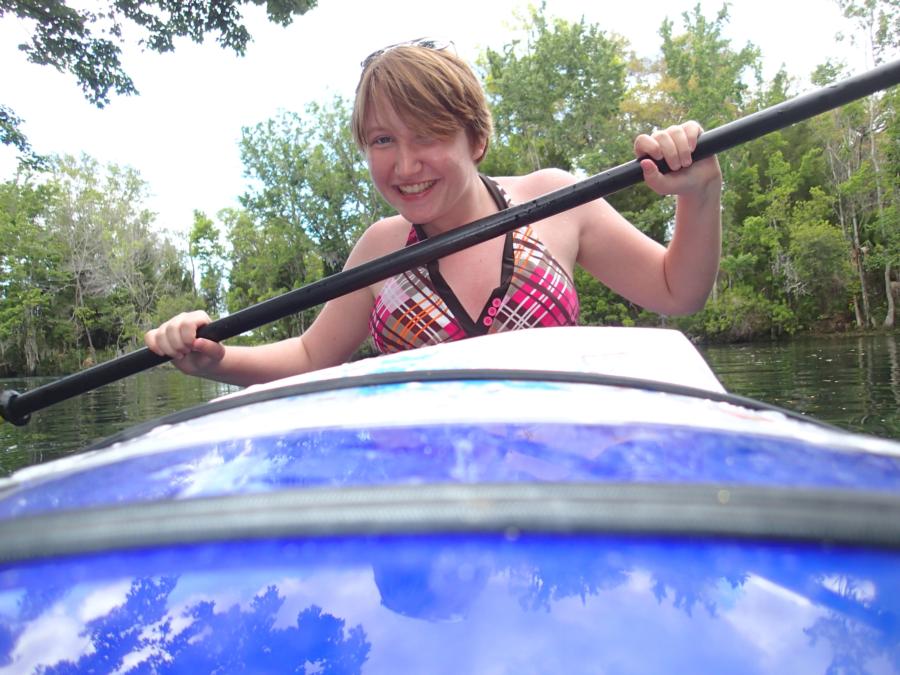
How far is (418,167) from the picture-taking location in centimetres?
130

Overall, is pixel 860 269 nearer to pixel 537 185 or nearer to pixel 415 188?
pixel 537 185

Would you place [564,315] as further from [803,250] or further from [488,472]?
[803,250]

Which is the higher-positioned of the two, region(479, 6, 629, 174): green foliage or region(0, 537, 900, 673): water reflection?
region(479, 6, 629, 174): green foliage

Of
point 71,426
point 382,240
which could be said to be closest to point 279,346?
point 382,240

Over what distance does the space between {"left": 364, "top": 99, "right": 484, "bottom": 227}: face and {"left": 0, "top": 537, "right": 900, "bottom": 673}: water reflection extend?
1.00 m

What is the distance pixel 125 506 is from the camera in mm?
428

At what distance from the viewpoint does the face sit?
1290 millimetres

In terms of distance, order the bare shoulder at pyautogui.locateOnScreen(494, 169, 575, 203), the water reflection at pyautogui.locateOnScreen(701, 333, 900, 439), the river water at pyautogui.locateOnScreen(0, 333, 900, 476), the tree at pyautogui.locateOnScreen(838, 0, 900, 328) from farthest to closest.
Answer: the tree at pyautogui.locateOnScreen(838, 0, 900, 328) → the river water at pyautogui.locateOnScreen(0, 333, 900, 476) → the water reflection at pyautogui.locateOnScreen(701, 333, 900, 439) → the bare shoulder at pyautogui.locateOnScreen(494, 169, 575, 203)

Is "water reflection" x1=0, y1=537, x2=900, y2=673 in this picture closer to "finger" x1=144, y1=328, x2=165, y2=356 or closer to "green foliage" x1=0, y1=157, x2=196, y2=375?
"finger" x1=144, y1=328, x2=165, y2=356

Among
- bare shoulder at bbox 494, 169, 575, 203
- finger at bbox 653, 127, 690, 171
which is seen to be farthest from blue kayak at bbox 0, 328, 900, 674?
bare shoulder at bbox 494, 169, 575, 203

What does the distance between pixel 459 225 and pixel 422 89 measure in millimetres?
328

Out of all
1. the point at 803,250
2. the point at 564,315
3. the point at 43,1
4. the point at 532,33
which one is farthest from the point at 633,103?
the point at 564,315

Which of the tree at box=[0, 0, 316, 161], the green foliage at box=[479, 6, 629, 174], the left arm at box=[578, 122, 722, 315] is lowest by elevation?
the left arm at box=[578, 122, 722, 315]

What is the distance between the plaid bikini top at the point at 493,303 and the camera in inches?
52.4
